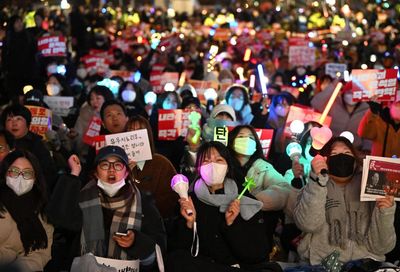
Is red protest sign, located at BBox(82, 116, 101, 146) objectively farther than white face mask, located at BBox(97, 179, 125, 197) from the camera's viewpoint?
Yes

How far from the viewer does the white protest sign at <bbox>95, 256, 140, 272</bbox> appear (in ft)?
21.9

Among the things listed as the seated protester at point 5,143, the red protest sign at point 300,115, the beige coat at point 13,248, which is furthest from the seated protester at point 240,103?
the beige coat at point 13,248

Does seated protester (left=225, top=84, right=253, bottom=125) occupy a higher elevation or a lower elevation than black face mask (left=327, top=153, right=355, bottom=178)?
higher

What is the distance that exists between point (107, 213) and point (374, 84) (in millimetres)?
4643

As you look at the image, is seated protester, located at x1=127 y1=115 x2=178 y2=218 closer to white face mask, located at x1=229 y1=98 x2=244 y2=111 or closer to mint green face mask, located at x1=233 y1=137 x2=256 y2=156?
mint green face mask, located at x1=233 y1=137 x2=256 y2=156

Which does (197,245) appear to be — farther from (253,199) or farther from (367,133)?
(367,133)

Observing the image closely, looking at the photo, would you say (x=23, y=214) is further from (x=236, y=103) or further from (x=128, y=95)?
(x=128, y=95)

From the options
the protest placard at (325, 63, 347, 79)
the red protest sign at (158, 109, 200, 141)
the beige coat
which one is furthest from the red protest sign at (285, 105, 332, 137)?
the protest placard at (325, 63, 347, 79)

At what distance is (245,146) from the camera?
27.1 feet

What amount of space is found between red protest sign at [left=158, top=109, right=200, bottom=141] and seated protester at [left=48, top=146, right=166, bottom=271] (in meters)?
3.59

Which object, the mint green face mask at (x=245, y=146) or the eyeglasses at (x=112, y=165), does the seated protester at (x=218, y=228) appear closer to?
the eyeglasses at (x=112, y=165)

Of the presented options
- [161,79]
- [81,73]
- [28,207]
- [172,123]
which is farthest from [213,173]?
[81,73]

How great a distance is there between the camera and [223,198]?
7.08 metres

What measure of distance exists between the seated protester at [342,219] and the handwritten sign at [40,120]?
3.91 metres
